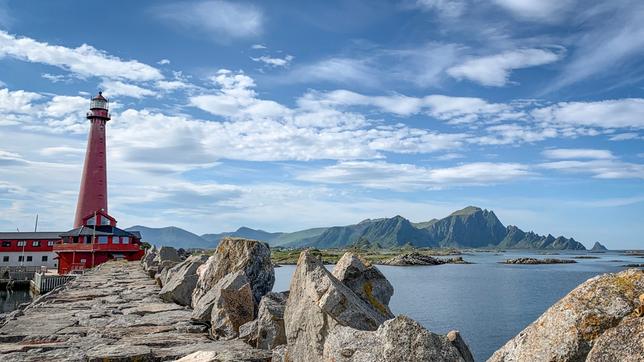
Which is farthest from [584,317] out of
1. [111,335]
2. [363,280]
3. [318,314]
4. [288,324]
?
[111,335]

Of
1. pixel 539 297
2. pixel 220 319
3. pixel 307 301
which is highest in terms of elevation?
pixel 307 301

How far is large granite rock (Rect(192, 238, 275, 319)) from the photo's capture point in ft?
42.2

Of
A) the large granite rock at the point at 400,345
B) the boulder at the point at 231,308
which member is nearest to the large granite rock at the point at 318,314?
the large granite rock at the point at 400,345

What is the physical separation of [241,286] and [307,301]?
159 inches

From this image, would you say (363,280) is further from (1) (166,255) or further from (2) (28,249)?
(2) (28,249)

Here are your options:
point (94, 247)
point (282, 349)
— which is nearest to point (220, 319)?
point (282, 349)

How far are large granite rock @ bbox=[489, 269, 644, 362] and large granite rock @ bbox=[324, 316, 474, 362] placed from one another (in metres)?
0.96

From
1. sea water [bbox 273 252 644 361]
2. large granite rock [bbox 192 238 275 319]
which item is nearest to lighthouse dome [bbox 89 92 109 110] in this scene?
sea water [bbox 273 252 644 361]

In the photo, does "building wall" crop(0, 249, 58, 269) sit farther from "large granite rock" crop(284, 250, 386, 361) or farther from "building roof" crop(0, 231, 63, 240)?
"large granite rock" crop(284, 250, 386, 361)

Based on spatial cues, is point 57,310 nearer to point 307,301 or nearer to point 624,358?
point 307,301

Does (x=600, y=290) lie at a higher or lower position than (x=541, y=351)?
higher

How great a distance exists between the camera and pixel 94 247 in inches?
2611

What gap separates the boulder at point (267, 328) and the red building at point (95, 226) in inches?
2411

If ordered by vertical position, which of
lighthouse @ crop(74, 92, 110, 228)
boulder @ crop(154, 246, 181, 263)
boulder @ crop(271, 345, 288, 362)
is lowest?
boulder @ crop(271, 345, 288, 362)
